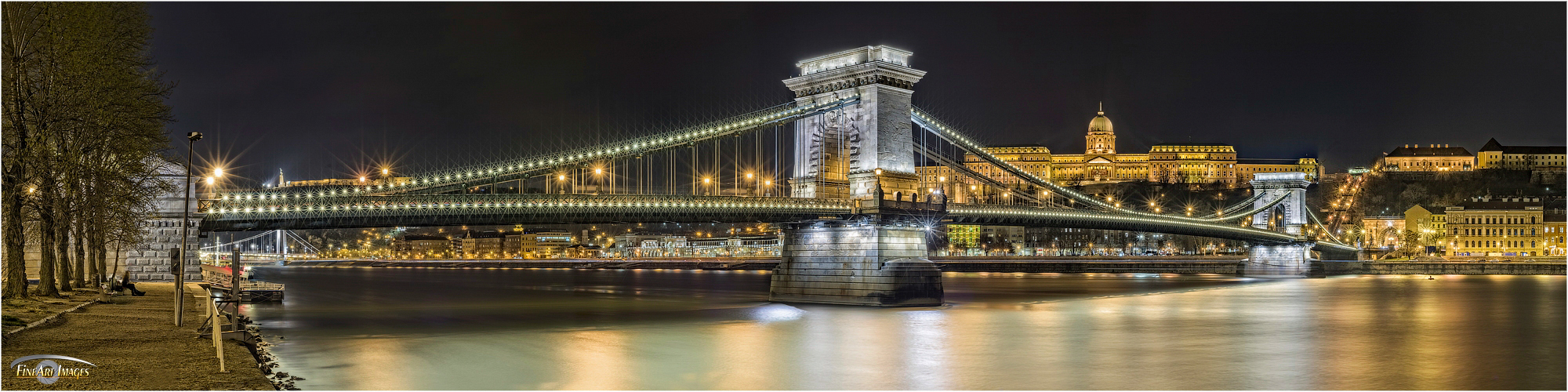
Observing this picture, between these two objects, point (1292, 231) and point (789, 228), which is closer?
point (789, 228)

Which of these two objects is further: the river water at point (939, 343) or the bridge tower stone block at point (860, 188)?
the bridge tower stone block at point (860, 188)

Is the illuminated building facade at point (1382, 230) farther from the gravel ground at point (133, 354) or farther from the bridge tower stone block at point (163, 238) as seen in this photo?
the gravel ground at point (133, 354)

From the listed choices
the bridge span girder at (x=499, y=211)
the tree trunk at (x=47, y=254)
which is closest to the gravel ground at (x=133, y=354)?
the tree trunk at (x=47, y=254)

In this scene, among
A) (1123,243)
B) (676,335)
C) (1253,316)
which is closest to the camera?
(676,335)

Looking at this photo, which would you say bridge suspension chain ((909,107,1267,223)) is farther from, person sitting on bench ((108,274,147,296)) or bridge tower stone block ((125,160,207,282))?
person sitting on bench ((108,274,147,296))

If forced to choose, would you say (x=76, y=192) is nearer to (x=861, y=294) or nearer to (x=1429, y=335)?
(x=861, y=294)

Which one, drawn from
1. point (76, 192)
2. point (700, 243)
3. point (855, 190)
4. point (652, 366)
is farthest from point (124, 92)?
point (700, 243)

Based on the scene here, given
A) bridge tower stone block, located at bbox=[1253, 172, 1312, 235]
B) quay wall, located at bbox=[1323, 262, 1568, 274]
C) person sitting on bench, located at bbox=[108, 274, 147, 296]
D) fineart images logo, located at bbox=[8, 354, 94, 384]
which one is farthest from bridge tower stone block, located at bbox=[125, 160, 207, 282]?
quay wall, located at bbox=[1323, 262, 1568, 274]
